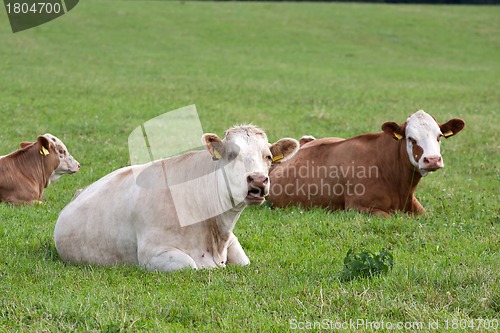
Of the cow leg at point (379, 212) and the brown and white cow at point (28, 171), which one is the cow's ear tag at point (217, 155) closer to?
the cow leg at point (379, 212)

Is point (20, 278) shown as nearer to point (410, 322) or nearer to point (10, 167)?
point (410, 322)

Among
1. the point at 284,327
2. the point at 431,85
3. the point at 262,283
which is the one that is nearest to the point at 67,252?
the point at 262,283

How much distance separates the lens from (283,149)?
26.5ft

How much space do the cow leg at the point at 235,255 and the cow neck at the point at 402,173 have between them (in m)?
3.61

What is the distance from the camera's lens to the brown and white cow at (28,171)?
11320 millimetres

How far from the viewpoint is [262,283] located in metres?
7.03

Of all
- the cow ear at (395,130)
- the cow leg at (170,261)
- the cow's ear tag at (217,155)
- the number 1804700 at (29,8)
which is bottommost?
the number 1804700 at (29,8)

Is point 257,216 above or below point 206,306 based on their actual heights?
below

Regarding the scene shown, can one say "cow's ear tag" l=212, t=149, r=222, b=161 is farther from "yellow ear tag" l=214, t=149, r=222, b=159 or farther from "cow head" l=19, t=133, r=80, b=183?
"cow head" l=19, t=133, r=80, b=183

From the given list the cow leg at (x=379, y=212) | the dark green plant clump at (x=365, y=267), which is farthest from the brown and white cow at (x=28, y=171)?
the dark green plant clump at (x=365, y=267)

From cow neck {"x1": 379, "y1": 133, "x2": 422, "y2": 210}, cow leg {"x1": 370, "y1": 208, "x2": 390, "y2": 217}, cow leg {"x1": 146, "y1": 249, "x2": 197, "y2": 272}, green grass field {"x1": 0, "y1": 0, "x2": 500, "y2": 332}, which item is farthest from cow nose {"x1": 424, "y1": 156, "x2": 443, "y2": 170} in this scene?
cow leg {"x1": 146, "y1": 249, "x2": 197, "y2": 272}

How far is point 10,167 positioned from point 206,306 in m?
6.35

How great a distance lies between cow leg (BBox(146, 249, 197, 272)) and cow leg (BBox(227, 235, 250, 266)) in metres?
0.65

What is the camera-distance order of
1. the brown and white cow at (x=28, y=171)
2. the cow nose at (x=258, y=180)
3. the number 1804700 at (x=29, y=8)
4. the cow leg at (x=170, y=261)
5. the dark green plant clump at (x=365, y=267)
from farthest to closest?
the number 1804700 at (x=29, y=8) < the brown and white cow at (x=28, y=171) < the cow leg at (x=170, y=261) < the cow nose at (x=258, y=180) < the dark green plant clump at (x=365, y=267)
